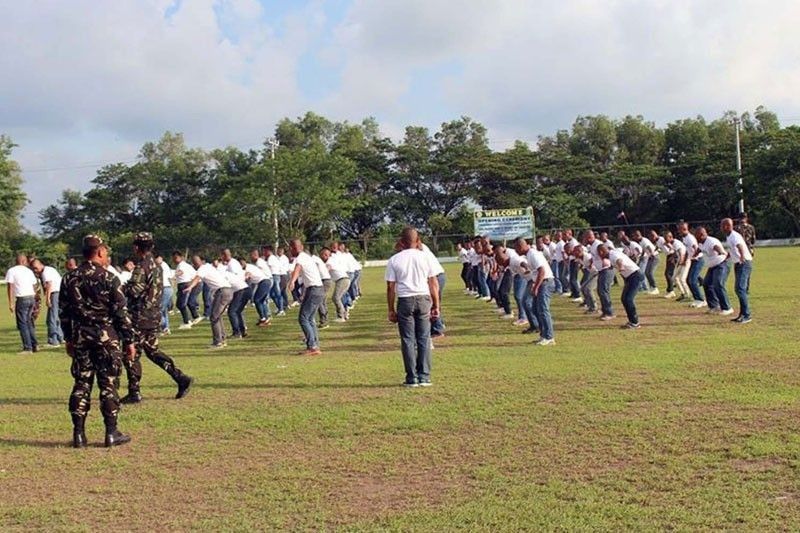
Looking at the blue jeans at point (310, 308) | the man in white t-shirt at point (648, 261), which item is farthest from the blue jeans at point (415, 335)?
the man in white t-shirt at point (648, 261)

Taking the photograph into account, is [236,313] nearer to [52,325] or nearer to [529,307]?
[52,325]

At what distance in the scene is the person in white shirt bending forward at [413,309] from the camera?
366 inches

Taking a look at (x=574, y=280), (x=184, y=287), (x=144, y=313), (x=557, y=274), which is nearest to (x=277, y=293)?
(x=184, y=287)

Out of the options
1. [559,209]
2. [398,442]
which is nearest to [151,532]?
[398,442]

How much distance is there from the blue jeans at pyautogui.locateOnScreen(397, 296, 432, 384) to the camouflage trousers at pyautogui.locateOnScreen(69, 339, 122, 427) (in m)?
3.34

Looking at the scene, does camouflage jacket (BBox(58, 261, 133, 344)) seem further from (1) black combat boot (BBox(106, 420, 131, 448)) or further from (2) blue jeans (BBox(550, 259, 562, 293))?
(2) blue jeans (BBox(550, 259, 562, 293))

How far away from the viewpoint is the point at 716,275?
48.1ft

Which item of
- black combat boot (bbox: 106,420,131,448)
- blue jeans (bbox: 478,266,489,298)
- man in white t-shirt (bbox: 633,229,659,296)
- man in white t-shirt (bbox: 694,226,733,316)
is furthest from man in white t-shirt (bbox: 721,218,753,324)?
black combat boot (bbox: 106,420,131,448)

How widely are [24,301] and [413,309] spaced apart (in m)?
8.88

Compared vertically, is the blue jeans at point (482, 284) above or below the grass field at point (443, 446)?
above

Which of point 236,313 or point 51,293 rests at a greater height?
point 51,293

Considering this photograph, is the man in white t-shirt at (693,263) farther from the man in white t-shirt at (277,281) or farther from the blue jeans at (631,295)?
the man in white t-shirt at (277,281)

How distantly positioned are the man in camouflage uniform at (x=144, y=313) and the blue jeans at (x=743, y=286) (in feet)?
30.4

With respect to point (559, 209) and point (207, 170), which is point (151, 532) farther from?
point (207, 170)
